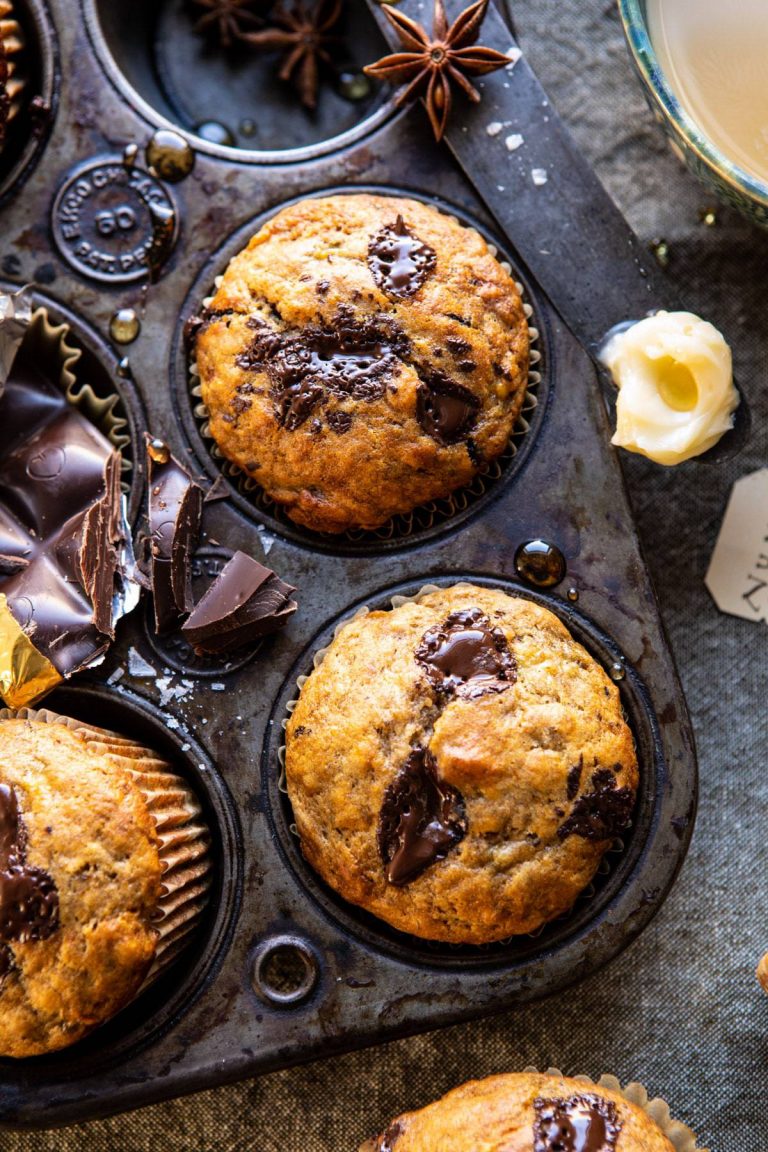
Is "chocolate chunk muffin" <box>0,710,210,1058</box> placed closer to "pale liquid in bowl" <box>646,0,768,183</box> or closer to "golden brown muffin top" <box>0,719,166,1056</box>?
"golden brown muffin top" <box>0,719,166,1056</box>

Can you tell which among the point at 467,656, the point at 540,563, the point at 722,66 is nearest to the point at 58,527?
the point at 467,656

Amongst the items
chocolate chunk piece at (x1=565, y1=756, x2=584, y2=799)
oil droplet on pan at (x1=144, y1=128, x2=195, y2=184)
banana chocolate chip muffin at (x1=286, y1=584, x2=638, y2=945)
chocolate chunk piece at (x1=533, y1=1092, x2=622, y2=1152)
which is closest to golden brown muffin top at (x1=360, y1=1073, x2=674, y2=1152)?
chocolate chunk piece at (x1=533, y1=1092, x2=622, y2=1152)

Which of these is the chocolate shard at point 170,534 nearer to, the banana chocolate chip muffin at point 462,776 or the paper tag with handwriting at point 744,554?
the banana chocolate chip muffin at point 462,776

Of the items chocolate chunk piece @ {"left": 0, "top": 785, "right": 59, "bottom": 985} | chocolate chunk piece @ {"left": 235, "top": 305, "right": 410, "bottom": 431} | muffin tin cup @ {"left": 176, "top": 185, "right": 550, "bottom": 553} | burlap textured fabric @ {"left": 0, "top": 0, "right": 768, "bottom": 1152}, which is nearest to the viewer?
chocolate chunk piece @ {"left": 0, "top": 785, "right": 59, "bottom": 985}

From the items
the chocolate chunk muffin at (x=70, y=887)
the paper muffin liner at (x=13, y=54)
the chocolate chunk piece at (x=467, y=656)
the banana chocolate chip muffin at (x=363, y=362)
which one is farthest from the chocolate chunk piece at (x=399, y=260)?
the chocolate chunk muffin at (x=70, y=887)

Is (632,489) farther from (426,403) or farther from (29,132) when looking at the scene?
(29,132)

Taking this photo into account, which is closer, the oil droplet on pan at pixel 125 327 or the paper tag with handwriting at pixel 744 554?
the oil droplet on pan at pixel 125 327
